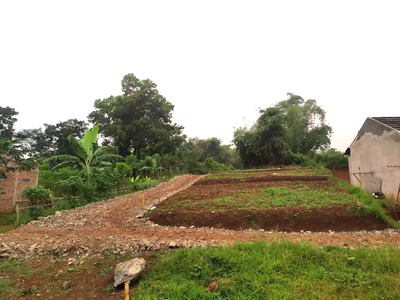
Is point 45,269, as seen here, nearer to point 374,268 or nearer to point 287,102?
point 374,268

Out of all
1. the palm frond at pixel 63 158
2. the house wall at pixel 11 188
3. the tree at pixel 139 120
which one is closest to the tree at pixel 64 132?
the tree at pixel 139 120

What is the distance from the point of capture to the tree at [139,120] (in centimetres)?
2758

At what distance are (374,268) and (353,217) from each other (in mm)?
4836

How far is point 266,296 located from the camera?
151 inches

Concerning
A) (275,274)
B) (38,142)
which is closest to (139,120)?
(38,142)

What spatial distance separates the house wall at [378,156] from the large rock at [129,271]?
459 inches

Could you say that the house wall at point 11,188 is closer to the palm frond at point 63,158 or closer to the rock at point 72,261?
the palm frond at point 63,158

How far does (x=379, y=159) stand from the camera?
12641 millimetres

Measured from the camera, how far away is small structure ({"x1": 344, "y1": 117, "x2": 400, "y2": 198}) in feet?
37.3

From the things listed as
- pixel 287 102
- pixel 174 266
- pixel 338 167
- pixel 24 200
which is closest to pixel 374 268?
pixel 174 266

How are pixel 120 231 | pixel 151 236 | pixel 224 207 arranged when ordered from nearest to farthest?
pixel 151 236
pixel 120 231
pixel 224 207

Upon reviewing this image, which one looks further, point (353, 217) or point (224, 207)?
point (224, 207)

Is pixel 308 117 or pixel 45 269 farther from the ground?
pixel 308 117

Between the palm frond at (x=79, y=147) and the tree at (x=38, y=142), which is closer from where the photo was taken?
the palm frond at (x=79, y=147)
